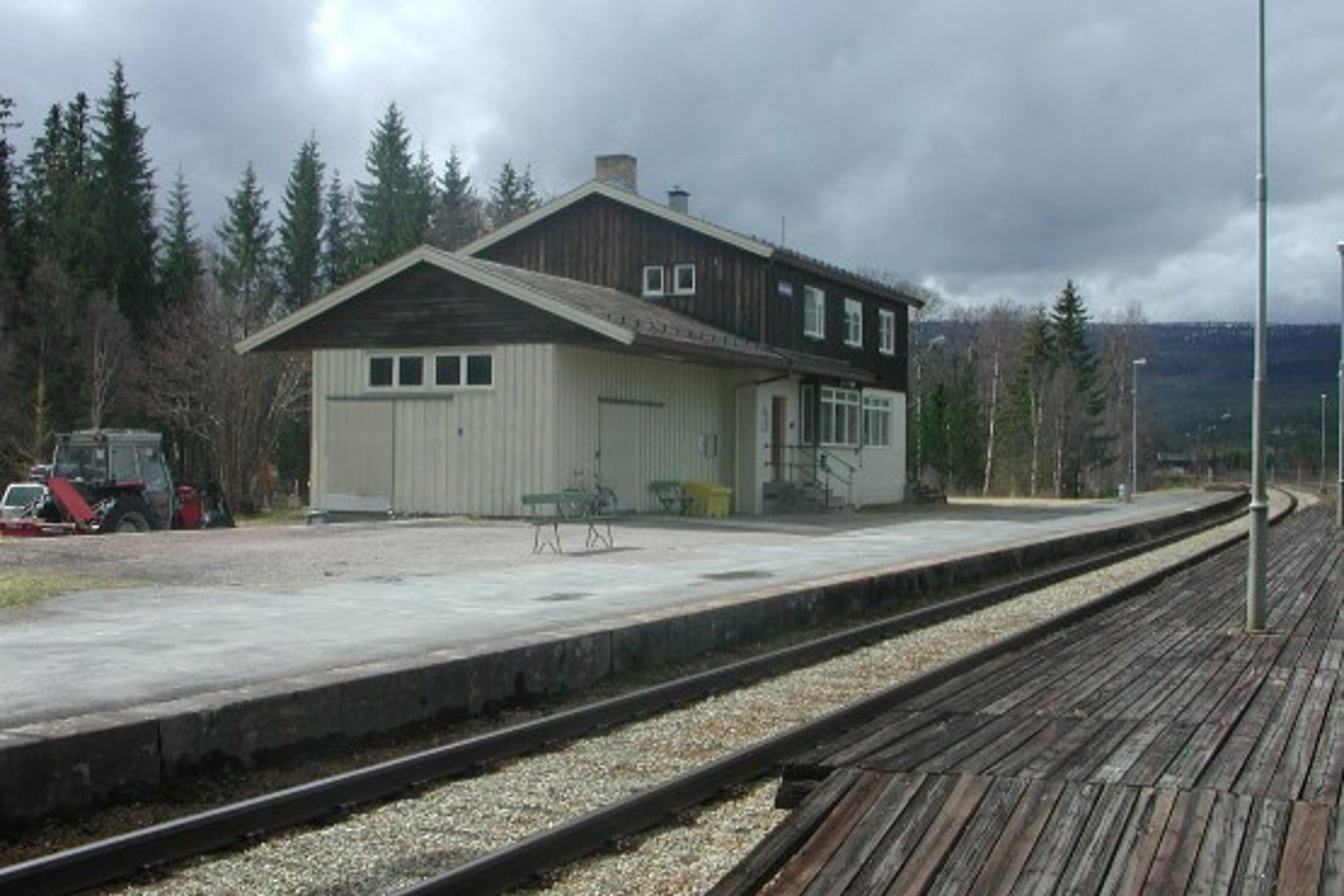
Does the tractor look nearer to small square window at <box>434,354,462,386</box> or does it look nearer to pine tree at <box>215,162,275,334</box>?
small square window at <box>434,354,462,386</box>

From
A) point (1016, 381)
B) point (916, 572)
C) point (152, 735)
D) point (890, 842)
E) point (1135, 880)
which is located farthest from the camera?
point (1016, 381)

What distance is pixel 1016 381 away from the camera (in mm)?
88875

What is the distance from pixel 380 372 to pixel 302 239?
5160 cm

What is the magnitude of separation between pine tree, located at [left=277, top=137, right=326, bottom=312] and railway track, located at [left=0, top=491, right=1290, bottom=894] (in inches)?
2742

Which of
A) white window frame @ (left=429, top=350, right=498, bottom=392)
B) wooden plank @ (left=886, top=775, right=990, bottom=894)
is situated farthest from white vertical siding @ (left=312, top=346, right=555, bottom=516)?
wooden plank @ (left=886, top=775, right=990, bottom=894)

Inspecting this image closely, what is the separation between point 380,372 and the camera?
28.6 m

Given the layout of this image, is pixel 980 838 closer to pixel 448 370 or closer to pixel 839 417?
pixel 448 370

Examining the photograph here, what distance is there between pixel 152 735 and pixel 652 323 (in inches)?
900

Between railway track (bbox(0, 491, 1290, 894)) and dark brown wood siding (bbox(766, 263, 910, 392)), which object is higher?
dark brown wood siding (bbox(766, 263, 910, 392))

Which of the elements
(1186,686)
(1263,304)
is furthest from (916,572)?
(1186,686)

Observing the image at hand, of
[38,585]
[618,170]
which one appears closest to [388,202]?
[618,170]

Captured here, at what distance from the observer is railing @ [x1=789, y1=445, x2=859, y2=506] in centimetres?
3569

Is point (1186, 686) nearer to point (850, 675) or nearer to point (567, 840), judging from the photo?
point (850, 675)

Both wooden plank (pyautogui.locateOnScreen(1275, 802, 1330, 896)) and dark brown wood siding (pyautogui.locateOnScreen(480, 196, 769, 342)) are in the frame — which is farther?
dark brown wood siding (pyautogui.locateOnScreen(480, 196, 769, 342))
